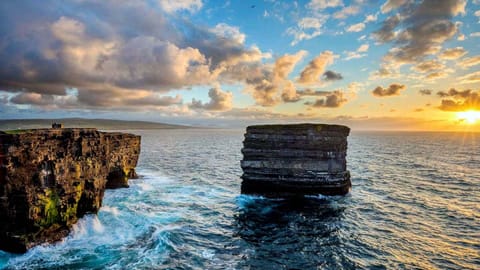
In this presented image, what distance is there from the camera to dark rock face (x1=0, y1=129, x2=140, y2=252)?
21469mm

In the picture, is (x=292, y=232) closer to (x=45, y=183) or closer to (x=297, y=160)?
(x=297, y=160)

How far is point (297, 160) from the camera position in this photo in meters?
38.4

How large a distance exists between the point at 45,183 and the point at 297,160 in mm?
28087

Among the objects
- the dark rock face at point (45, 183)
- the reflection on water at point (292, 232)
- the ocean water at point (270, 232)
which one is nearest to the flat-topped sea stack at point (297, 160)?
the reflection on water at point (292, 232)

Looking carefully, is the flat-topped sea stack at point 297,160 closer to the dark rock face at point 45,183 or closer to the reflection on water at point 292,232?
the reflection on water at point 292,232

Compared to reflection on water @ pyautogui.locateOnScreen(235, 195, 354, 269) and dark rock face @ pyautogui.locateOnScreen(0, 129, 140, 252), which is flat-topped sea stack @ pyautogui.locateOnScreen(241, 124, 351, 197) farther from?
dark rock face @ pyautogui.locateOnScreen(0, 129, 140, 252)

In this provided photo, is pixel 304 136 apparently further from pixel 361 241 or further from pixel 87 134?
pixel 87 134

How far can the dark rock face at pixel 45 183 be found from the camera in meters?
21.5

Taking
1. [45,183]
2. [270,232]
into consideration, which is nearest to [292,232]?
[270,232]

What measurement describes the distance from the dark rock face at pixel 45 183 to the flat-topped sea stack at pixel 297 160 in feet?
63.4

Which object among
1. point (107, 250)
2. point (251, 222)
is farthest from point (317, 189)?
point (107, 250)

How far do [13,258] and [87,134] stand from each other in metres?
13.0

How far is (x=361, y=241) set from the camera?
81.4 feet

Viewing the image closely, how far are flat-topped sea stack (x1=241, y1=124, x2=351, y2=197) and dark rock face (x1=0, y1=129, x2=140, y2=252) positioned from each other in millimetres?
19311
